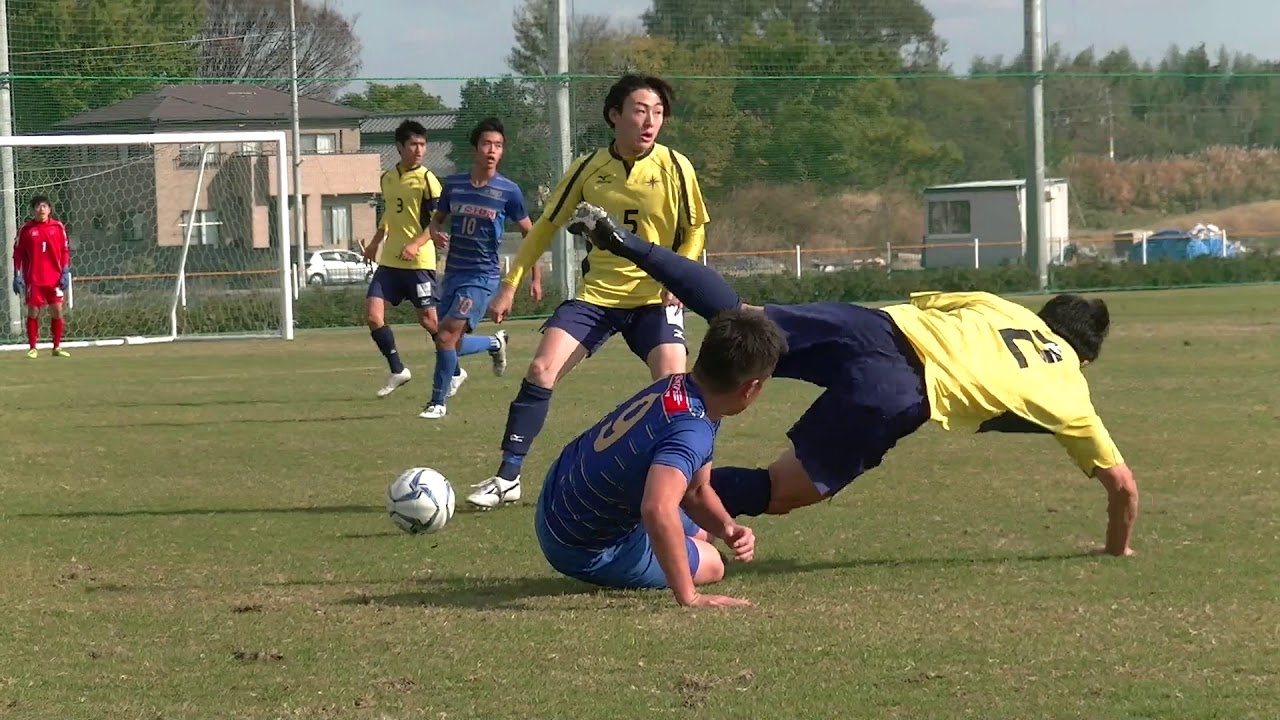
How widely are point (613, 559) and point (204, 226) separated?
19904mm

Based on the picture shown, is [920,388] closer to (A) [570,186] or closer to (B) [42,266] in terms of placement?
(A) [570,186]

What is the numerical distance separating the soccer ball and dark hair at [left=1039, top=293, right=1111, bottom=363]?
8.17 feet

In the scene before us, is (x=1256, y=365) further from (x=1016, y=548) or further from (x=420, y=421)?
(x=1016, y=548)

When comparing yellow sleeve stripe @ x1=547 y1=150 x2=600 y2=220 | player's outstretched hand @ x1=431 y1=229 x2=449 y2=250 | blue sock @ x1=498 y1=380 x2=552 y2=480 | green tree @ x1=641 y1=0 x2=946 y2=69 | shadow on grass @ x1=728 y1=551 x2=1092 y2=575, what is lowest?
shadow on grass @ x1=728 y1=551 x2=1092 y2=575

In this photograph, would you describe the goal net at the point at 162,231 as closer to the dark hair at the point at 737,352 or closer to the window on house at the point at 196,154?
the window on house at the point at 196,154

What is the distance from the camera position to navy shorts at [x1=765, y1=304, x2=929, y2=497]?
5949 mm

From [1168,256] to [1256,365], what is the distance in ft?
61.5

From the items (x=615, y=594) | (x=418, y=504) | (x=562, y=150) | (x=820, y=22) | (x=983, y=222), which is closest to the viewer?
(x=615, y=594)

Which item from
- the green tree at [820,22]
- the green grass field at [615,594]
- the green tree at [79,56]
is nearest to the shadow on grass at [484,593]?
the green grass field at [615,594]

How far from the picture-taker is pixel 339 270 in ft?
86.6

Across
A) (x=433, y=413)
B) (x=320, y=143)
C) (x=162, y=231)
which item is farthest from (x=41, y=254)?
(x=320, y=143)

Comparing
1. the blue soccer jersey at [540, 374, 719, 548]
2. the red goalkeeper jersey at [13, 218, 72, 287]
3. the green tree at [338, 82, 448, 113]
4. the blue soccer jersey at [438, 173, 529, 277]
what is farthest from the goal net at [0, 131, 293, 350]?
the blue soccer jersey at [540, 374, 719, 548]

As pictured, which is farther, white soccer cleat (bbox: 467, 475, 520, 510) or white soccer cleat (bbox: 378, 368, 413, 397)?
white soccer cleat (bbox: 378, 368, 413, 397)

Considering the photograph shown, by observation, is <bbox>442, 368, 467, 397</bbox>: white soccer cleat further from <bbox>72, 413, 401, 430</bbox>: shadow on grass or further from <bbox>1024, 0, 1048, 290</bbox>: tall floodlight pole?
<bbox>1024, 0, 1048, 290</bbox>: tall floodlight pole
